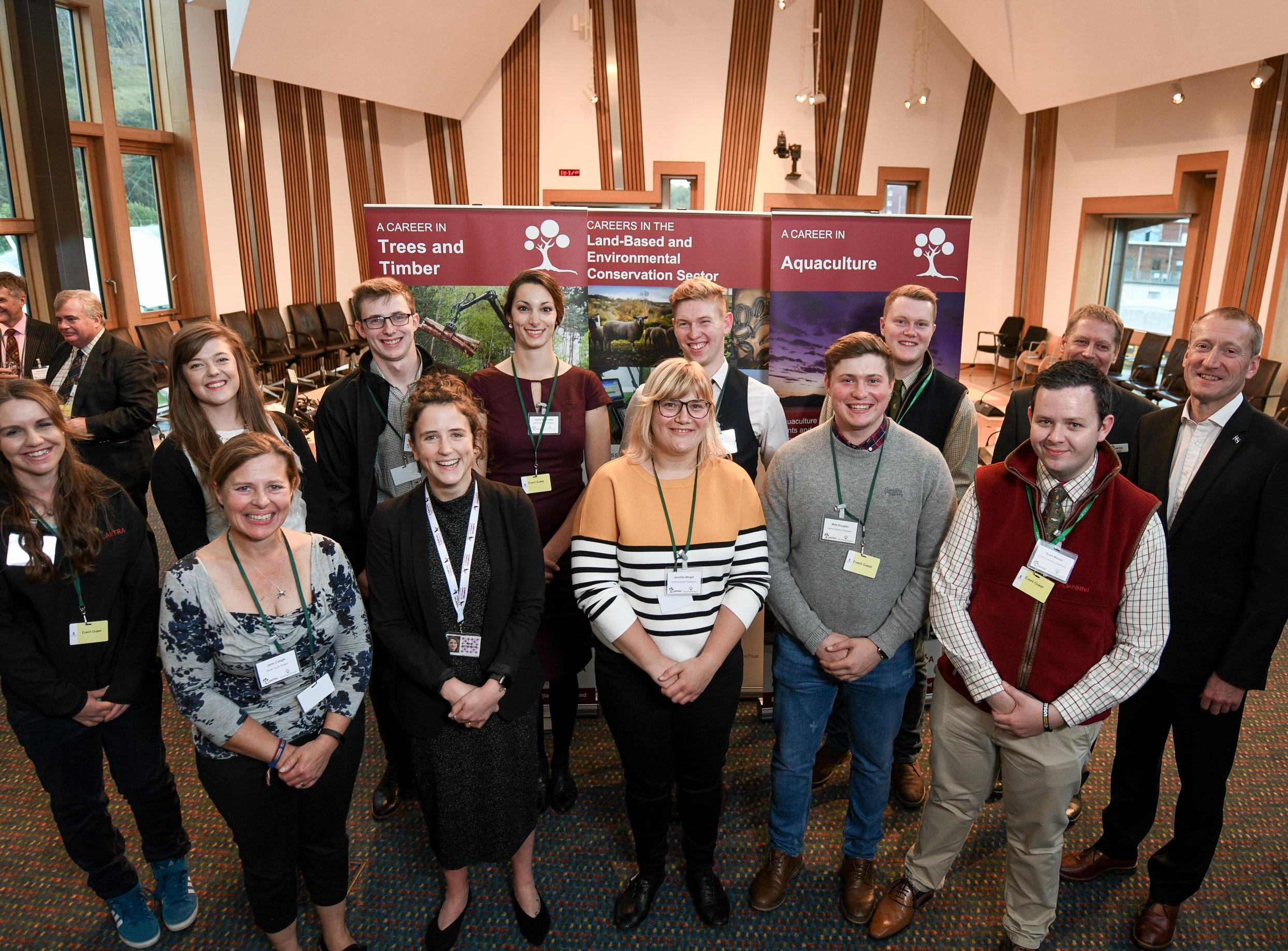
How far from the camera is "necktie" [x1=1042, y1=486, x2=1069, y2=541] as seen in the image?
6.20ft

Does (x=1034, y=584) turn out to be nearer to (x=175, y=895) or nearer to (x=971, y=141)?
(x=175, y=895)

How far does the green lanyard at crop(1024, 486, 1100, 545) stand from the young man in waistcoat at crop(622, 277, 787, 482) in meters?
0.91

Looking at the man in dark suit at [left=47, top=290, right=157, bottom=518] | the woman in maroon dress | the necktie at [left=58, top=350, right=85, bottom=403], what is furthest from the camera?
the necktie at [left=58, top=350, right=85, bottom=403]

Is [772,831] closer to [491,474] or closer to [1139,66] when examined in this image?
[491,474]

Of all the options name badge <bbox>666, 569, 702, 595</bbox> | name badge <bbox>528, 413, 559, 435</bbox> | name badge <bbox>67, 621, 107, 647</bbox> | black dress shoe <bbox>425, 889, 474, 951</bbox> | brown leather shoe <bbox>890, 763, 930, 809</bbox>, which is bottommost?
black dress shoe <bbox>425, 889, 474, 951</bbox>

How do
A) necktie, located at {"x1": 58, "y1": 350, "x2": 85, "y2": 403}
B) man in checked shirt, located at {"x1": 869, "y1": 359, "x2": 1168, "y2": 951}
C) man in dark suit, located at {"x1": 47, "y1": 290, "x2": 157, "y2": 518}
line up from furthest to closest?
necktie, located at {"x1": 58, "y1": 350, "x2": 85, "y2": 403} → man in dark suit, located at {"x1": 47, "y1": 290, "x2": 157, "y2": 518} → man in checked shirt, located at {"x1": 869, "y1": 359, "x2": 1168, "y2": 951}

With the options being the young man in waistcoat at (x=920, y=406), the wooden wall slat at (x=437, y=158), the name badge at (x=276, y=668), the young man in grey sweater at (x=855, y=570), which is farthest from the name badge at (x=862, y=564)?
the wooden wall slat at (x=437, y=158)

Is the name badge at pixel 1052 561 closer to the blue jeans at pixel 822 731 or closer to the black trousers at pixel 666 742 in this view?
the blue jeans at pixel 822 731

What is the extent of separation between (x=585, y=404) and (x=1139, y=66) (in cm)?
816

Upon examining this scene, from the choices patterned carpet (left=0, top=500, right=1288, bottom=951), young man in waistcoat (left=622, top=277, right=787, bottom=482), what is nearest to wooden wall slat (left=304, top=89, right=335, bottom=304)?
patterned carpet (left=0, top=500, right=1288, bottom=951)

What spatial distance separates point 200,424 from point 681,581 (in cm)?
148

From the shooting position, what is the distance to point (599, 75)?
11.3 m

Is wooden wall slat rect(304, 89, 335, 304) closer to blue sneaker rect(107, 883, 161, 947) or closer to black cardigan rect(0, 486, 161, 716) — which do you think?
black cardigan rect(0, 486, 161, 716)

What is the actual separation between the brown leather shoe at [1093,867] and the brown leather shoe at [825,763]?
778 millimetres
